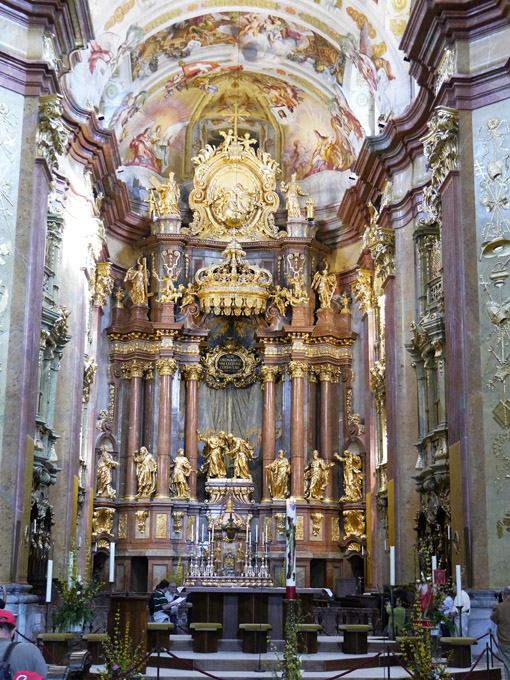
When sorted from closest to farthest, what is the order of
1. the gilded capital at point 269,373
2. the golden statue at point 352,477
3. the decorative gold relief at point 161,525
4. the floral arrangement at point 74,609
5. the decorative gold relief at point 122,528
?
the floral arrangement at point 74,609, the decorative gold relief at point 161,525, the decorative gold relief at point 122,528, the golden statue at point 352,477, the gilded capital at point 269,373

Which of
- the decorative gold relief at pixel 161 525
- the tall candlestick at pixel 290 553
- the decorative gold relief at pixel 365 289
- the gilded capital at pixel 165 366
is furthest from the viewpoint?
the gilded capital at pixel 165 366

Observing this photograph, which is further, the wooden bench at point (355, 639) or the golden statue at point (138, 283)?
the golden statue at point (138, 283)

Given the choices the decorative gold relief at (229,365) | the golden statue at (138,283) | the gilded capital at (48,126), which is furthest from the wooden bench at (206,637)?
the golden statue at (138,283)

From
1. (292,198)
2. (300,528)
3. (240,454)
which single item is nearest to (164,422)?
(240,454)

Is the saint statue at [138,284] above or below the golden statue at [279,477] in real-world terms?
above

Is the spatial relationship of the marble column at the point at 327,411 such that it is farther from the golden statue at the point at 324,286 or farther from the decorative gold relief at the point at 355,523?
the golden statue at the point at 324,286

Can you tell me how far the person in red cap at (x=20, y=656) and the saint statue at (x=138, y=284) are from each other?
24039 millimetres

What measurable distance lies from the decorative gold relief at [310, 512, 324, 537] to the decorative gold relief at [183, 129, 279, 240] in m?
8.51

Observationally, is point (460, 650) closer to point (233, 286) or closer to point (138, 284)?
point (233, 286)

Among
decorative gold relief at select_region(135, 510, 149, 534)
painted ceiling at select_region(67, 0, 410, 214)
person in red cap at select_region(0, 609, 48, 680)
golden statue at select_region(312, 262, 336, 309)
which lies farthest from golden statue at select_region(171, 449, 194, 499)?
person in red cap at select_region(0, 609, 48, 680)

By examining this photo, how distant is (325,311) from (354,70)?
6987 mm

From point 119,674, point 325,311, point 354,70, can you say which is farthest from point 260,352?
point 119,674

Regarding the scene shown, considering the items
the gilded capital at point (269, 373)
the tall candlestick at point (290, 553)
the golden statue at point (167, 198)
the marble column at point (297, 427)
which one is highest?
the golden statue at point (167, 198)

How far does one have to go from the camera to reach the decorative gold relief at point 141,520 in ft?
97.3
